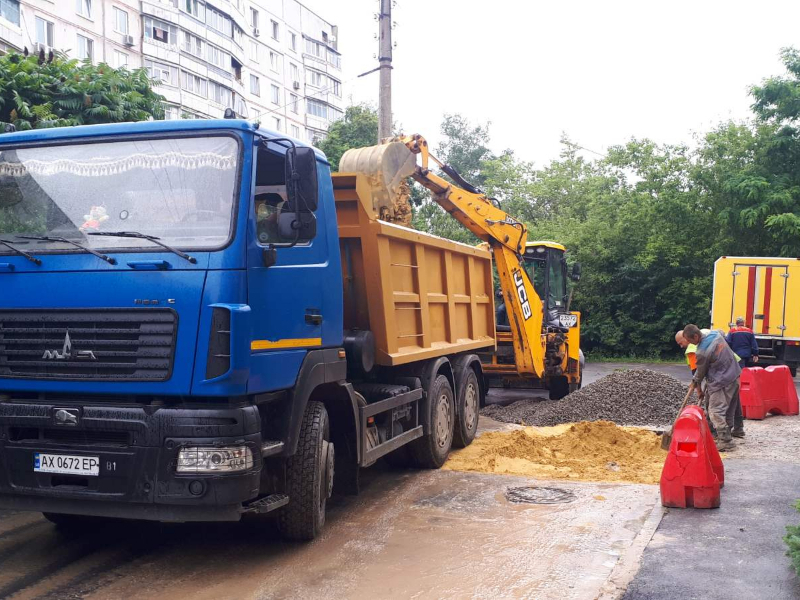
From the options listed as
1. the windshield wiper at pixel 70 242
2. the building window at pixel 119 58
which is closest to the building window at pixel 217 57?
the building window at pixel 119 58

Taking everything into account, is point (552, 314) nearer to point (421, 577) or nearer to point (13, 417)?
point (421, 577)

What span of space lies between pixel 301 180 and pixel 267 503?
81.1 inches

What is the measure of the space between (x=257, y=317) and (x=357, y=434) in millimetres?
1728

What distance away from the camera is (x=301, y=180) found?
203 inches

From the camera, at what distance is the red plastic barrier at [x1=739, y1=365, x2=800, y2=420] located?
12180 mm

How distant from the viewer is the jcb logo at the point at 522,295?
40.7ft

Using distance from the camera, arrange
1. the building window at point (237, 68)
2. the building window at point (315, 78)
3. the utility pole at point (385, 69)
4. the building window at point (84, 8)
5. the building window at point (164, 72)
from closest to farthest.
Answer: the utility pole at point (385, 69)
the building window at point (84, 8)
the building window at point (164, 72)
the building window at point (237, 68)
the building window at point (315, 78)

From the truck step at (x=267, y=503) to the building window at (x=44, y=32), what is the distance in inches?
1121

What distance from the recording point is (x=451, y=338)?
9086 mm

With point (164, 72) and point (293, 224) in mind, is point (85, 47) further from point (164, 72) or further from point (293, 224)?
point (293, 224)

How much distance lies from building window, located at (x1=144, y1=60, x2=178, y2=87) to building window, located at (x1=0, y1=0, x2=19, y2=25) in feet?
36.8

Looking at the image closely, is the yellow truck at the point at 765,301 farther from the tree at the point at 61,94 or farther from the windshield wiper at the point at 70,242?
the windshield wiper at the point at 70,242

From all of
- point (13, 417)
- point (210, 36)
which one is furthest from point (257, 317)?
point (210, 36)

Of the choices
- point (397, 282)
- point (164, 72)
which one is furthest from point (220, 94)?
point (397, 282)
